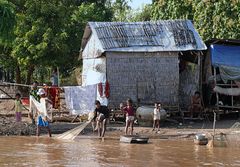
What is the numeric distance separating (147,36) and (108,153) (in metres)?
7.29

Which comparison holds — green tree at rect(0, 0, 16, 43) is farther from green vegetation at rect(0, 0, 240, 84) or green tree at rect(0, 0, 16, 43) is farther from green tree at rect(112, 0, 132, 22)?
green tree at rect(112, 0, 132, 22)

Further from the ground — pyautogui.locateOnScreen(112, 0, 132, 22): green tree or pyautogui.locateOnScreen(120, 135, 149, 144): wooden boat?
pyautogui.locateOnScreen(112, 0, 132, 22): green tree

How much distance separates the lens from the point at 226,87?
64.7 feet

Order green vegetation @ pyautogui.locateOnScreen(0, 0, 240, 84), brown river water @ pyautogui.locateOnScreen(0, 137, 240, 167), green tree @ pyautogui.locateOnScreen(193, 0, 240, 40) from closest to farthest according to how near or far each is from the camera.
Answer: brown river water @ pyautogui.locateOnScreen(0, 137, 240, 167)
green tree @ pyautogui.locateOnScreen(193, 0, 240, 40)
green vegetation @ pyautogui.locateOnScreen(0, 0, 240, 84)

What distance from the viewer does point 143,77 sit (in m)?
19.0

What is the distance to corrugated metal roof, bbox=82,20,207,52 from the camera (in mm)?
18938

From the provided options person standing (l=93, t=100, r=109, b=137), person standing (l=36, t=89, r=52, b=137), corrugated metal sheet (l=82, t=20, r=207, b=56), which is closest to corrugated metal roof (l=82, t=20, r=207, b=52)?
corrugated metal sheet (l=82, t=20, r=207, b=56)

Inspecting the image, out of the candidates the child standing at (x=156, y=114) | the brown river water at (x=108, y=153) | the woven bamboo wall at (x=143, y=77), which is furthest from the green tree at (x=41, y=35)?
the brown river water at (x=108, y=153)

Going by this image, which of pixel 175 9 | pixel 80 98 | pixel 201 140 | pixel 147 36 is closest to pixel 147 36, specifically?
pixel 147 36

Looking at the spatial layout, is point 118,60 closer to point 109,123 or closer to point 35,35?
point 109,123

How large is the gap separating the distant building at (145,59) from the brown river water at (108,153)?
11.9 feet

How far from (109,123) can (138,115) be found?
150 centimetres

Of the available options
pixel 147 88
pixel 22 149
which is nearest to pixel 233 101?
pixel 147 88

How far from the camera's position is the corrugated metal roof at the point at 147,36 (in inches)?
746
